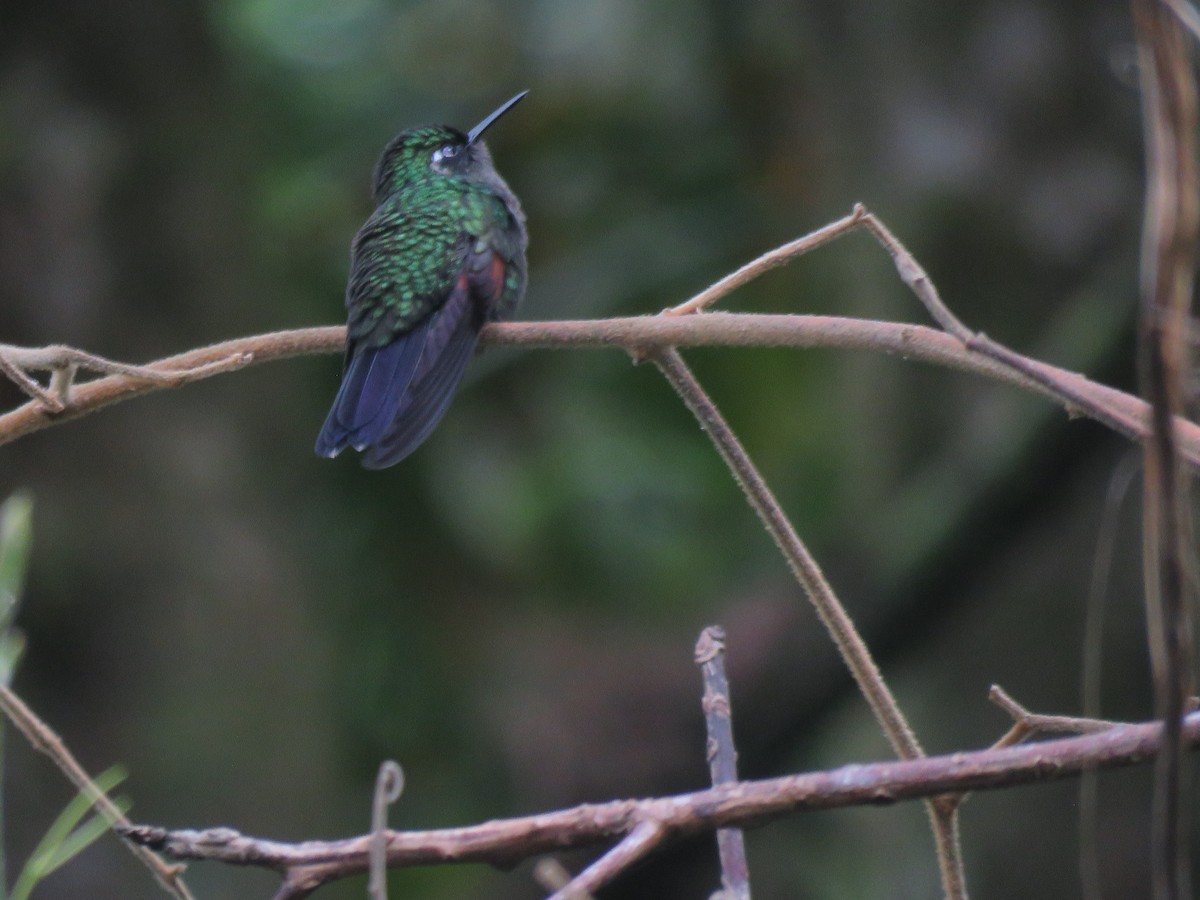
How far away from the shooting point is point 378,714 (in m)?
6.42

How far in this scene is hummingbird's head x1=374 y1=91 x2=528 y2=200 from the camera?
4.05m

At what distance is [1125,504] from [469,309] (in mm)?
2905

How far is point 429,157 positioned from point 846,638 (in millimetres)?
2994

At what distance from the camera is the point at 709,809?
986mm

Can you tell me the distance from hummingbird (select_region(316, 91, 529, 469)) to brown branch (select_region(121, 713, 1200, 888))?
154 centimetres

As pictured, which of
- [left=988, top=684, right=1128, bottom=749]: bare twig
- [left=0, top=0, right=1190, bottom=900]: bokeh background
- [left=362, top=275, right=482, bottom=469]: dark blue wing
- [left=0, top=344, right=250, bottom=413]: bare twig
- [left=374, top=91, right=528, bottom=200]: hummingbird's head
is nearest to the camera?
[left=988, top=684, right=1128, bottom=749]: bare twig

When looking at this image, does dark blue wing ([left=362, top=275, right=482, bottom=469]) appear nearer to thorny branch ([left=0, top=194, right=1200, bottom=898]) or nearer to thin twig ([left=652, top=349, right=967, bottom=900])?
thorny branch ([left=0, top=194, right=1200, bottom=898])

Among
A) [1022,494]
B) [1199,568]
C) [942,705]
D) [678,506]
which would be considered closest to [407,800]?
[678,506]

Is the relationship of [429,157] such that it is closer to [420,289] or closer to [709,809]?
[420,289]

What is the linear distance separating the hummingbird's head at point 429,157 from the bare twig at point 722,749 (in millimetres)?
2929

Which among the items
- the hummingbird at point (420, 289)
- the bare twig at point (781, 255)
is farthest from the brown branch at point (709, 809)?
the hummingbird at point (420, 289)

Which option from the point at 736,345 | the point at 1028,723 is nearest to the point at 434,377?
the point at 736,345

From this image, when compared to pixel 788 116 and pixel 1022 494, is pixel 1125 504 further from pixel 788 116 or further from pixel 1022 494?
pixel 788 116

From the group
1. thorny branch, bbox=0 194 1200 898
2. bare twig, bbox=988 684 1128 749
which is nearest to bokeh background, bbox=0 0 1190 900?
thorny branch, bbox=0 194 1200 898
